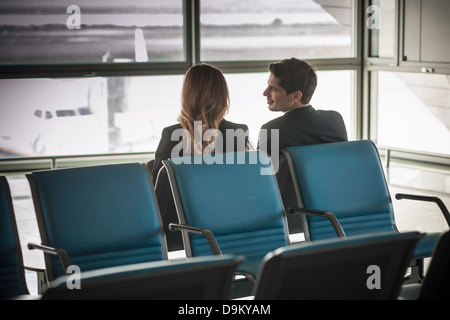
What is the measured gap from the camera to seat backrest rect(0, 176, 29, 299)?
2561mm

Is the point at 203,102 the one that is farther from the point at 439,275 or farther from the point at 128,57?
the point at 128,57

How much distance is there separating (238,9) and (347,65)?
1373mm

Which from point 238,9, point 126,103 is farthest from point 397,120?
point 126,103

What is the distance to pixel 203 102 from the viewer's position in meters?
3.37

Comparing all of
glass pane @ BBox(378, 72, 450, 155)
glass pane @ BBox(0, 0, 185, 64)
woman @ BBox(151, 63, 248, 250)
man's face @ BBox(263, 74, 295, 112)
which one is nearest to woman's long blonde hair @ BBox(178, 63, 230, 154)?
woman @ BBox(151, 63, 248, 250)

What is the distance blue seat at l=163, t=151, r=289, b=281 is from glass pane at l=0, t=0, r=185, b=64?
4.16 m

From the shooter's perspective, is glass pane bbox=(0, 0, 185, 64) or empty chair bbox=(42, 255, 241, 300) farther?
glass pane bbox=(0, 0, 185, 64)

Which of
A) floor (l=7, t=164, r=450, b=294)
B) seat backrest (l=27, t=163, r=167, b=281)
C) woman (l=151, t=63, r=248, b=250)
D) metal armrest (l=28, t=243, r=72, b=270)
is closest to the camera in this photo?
metal armrest (l=28, t=243, r=72, b=270)

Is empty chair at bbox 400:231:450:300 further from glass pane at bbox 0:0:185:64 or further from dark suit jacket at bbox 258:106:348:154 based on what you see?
glass pane at bbox 0:0:185:64

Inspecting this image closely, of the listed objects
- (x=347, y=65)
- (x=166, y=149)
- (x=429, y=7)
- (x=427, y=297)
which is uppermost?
(x=429, y=7)

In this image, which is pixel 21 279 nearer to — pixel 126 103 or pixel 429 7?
pixel 126 103

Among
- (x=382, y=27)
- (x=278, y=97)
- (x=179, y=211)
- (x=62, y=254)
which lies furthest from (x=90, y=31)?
(x=62, y=254)

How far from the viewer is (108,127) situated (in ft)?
23.4

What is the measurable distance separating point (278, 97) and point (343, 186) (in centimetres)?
60
